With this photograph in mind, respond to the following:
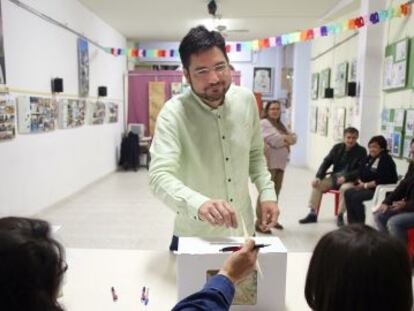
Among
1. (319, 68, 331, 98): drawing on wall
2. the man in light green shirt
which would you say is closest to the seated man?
(319, 68, 331, 98): drawing on wall

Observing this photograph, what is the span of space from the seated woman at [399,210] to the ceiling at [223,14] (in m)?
3.27

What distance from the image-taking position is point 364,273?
0.75m

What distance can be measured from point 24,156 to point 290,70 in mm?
7810

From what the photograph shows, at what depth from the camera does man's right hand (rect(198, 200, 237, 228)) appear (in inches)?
42.0

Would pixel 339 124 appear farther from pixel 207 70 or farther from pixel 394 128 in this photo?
pixel 207 70

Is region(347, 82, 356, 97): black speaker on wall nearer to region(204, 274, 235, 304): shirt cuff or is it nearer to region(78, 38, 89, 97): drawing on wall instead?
region(78, 38, 89, 97): drawing on wall

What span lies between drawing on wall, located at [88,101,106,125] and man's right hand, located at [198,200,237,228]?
19.0ft

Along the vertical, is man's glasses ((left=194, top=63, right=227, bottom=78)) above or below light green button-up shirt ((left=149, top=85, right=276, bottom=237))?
above

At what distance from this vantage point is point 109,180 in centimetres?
705

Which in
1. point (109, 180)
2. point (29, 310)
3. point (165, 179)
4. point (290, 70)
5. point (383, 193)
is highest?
point (290, 70)

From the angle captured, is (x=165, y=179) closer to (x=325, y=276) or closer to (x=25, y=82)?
(x=325, y=276)

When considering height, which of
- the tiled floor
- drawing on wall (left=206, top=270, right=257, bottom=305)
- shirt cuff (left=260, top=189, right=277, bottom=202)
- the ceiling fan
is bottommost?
the tiled floor

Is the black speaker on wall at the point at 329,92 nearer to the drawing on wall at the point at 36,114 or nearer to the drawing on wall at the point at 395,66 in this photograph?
the drawing on wall at the point at 395,66

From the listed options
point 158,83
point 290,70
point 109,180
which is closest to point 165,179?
point 109,180
